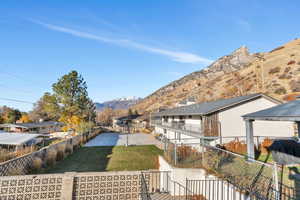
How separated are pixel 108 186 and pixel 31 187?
2.58 metres

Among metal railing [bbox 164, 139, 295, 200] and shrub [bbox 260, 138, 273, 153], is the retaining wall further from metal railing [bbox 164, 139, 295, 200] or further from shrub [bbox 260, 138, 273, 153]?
shrub [bbox 260, 138, 273, 153]

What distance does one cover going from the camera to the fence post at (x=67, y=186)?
234 inches

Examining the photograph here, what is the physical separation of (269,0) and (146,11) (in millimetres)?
11615

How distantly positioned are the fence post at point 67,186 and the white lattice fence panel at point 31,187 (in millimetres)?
150

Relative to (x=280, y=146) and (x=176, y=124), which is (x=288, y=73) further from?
(x=280, y=146)

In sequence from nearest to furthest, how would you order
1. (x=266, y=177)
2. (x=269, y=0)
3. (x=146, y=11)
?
(x=266, y=177)
(x=269, y=0)
(x=146, y=11)

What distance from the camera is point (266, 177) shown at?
4.97 metres

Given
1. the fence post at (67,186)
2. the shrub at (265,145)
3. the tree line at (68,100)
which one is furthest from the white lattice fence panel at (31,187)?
the tree line at (68,100)

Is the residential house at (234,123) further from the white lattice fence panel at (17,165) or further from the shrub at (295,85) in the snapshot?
the shrub at (295,85)

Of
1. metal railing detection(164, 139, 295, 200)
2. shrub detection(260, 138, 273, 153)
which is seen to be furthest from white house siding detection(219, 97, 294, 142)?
metal railing detection(164, 139, 295, 200)

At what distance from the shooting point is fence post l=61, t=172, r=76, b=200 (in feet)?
19.5

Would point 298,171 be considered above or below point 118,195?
above

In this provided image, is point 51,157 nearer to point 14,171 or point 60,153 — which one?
point 60,153

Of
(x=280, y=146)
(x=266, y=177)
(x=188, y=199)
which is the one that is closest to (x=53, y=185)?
(x=188, y=199)
